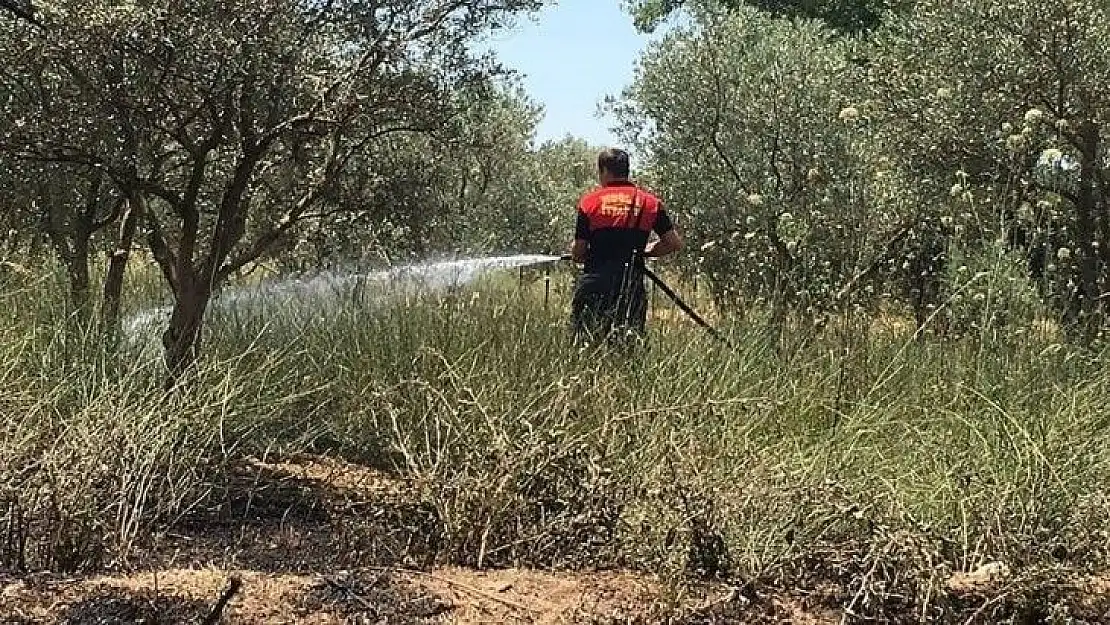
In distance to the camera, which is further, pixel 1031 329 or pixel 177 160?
pixel 177 160

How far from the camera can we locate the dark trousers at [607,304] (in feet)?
20.1

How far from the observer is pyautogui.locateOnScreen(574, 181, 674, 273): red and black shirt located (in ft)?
23.0

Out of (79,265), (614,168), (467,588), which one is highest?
(614,168)

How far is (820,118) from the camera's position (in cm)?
1278

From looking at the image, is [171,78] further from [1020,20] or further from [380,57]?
[1020,20]

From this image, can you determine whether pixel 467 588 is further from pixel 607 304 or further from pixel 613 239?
pixel 613 239

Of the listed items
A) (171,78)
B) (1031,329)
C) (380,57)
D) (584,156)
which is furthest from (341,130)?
(584,156)

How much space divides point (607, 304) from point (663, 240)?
0.52 metres

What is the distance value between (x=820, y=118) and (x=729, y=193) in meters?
1.21

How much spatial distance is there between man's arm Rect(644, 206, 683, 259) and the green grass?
1301mm

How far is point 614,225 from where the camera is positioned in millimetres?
7008

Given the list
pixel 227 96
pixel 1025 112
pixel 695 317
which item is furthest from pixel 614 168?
pixel 227 96

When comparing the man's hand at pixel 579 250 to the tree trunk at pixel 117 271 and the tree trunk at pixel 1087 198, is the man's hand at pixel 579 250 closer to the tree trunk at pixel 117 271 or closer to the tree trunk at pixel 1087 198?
the tree trunk at pixel 117 271

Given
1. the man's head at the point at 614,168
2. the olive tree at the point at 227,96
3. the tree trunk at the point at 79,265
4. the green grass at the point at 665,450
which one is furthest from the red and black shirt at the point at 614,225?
the tree trunk at the point at 79,265
